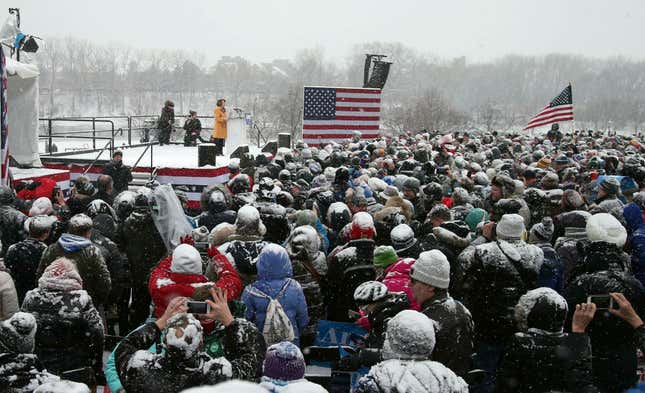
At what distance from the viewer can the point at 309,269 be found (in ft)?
18.6

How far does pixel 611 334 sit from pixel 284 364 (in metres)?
2.68

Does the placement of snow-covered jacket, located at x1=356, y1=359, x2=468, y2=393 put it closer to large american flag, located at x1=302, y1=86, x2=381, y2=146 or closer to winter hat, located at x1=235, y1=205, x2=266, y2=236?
winter hat, located at x1=235, y1=205, x2=266, y2=236

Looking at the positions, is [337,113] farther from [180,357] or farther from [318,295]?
[180,357]

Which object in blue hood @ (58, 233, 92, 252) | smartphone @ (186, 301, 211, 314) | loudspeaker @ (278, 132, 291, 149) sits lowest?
loudspeaker @ (278, 132, 291, 149)

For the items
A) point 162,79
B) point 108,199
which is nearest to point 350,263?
point 108,199

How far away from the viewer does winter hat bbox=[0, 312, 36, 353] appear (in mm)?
3613

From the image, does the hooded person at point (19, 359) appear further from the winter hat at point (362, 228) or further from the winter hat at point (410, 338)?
the winter hat at point (362, 228)

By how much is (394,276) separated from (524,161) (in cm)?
1048

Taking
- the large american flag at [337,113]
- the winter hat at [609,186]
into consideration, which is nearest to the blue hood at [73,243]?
the winter hat at [609,186]

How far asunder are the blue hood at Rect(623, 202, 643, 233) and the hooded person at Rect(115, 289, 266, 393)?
194 inches

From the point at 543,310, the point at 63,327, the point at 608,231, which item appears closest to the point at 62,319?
the point at 63,327

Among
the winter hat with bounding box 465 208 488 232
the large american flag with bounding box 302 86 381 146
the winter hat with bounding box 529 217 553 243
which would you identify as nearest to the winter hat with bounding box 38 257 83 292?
the winter hat with bounding box 529 217 553 243

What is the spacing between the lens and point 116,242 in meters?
6.65

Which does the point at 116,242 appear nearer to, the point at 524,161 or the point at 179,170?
the point at 179,170
